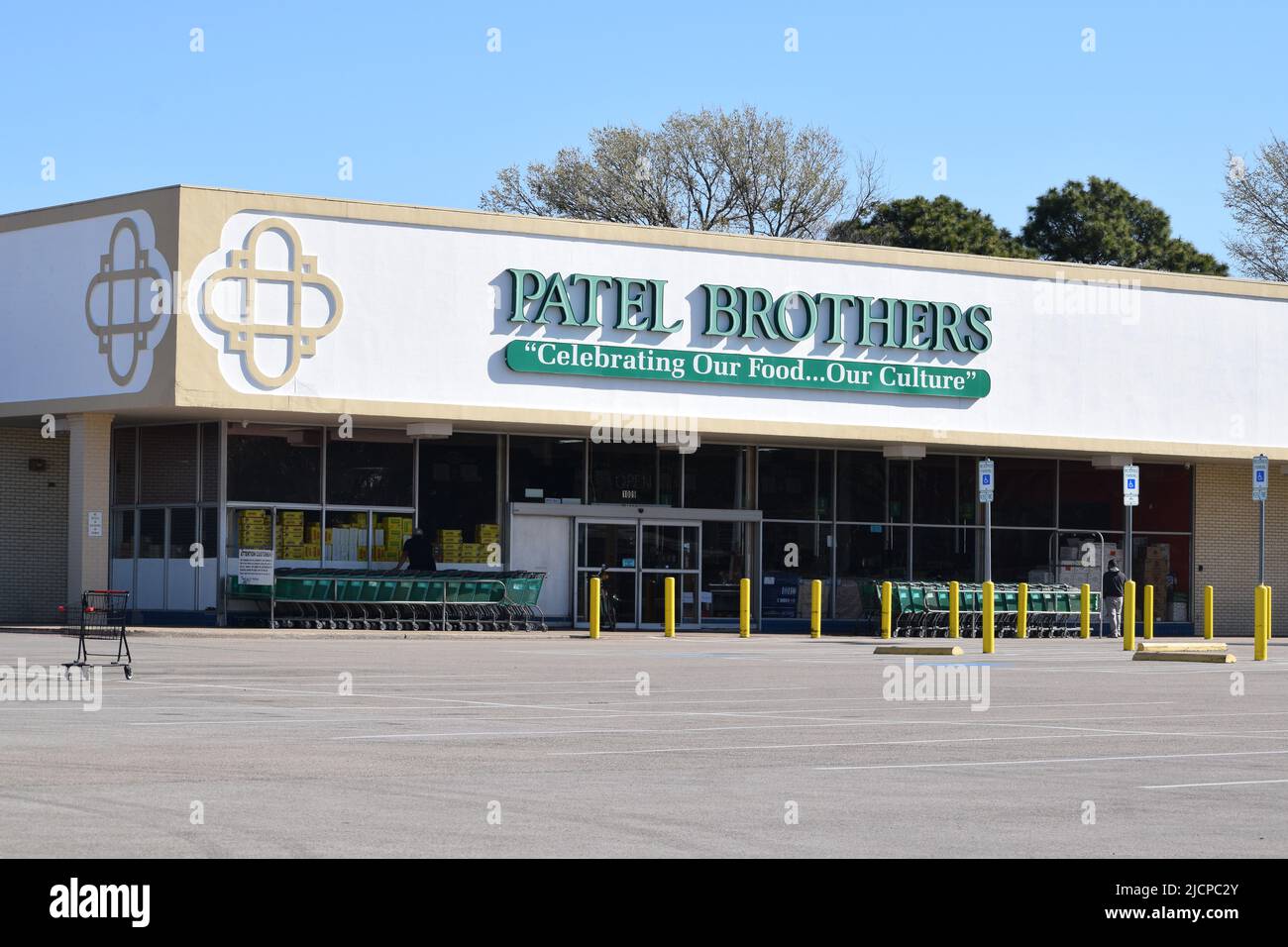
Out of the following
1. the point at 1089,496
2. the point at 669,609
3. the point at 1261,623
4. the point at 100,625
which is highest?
the point at 1089,496

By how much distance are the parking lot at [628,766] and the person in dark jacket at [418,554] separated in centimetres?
1217

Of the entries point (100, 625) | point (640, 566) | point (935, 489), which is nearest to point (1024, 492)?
point (935, 489)

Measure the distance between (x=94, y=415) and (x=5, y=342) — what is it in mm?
2863

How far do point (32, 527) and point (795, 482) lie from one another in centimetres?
1627

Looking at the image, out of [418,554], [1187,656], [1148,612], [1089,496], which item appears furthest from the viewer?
[1089,496]

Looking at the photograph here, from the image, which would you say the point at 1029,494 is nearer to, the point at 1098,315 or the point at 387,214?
the point at 1098,315

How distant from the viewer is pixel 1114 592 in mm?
37906

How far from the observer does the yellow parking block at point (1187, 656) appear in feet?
95.6

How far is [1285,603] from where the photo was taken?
45.7 meters

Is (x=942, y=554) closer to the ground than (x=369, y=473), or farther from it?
closer to the ground

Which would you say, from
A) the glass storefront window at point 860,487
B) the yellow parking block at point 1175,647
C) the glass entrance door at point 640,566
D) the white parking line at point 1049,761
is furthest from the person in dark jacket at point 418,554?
the white parking line at point 1049,761

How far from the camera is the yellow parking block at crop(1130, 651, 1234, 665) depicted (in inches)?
1147

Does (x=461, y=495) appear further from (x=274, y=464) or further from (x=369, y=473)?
(x=274, y=464)

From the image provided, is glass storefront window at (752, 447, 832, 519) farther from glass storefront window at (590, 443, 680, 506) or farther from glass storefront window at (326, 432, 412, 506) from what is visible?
glass storefront window at (326, 432, 412, 506)
